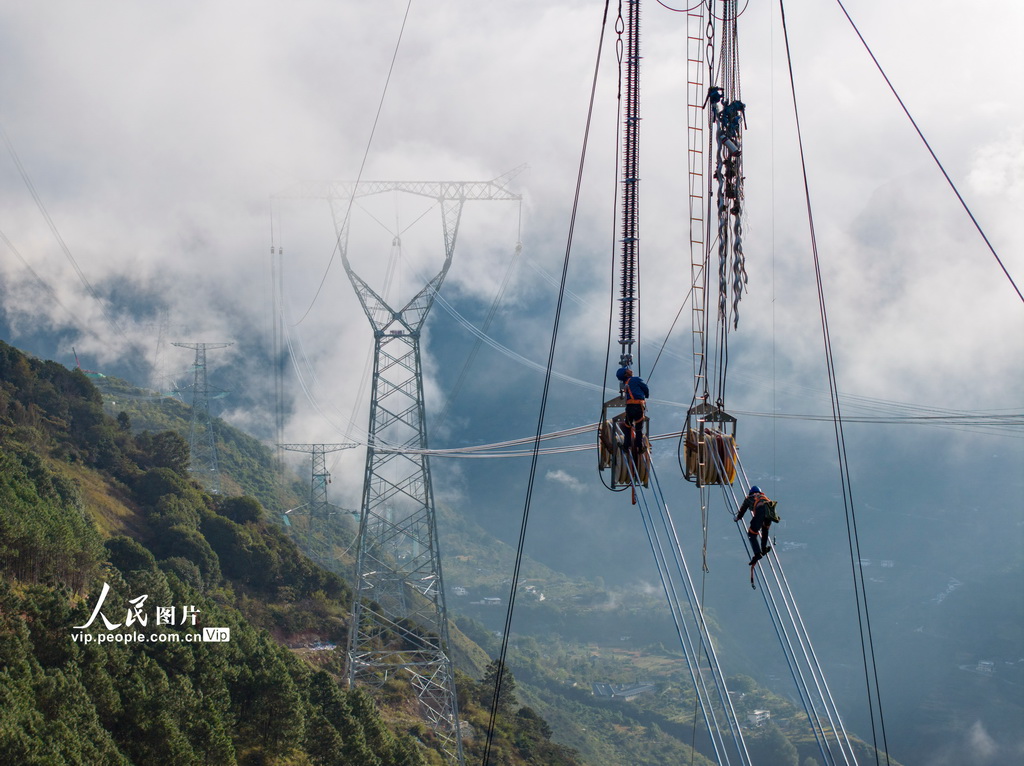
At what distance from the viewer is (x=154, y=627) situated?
3441 cm

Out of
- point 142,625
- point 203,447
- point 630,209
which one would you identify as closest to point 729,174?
point 630,209

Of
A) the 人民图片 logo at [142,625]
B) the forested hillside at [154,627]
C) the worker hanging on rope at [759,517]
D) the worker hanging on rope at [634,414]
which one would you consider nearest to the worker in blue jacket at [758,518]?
the worker hanging on rope at [759,517]

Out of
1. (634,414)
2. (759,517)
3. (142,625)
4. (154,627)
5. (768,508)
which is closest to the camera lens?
(634,414)

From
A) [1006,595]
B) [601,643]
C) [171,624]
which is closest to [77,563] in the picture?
[171,624]

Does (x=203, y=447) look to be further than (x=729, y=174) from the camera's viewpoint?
Yes

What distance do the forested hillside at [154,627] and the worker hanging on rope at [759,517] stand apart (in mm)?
18756

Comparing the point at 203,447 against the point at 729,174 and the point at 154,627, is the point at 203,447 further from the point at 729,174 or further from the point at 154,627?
the point at 729,174

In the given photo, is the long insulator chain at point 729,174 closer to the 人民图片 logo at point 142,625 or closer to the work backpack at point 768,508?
the work backpack at point 768,508

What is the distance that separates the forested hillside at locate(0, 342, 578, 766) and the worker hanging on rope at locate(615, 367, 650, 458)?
57.2ft

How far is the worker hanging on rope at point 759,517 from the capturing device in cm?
1911

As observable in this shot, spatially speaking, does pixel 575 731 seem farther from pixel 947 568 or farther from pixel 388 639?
pixel 947 568

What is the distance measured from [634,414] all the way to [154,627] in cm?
2450

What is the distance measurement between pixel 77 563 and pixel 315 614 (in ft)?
61.6

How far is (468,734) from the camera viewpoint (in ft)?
161
